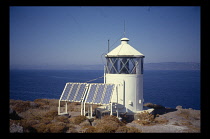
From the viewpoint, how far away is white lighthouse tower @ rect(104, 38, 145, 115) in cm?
1717

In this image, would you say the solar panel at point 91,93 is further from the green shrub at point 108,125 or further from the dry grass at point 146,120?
the dry grass at point 146,120

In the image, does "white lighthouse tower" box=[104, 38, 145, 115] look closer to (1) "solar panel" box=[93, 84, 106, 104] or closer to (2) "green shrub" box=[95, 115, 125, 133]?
(1) "solar panel" box=[93, 84, 106, 104]

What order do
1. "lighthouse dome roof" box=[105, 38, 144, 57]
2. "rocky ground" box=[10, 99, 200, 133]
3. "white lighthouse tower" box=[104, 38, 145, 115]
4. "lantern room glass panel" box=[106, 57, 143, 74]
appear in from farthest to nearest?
1. "lantern room glass panel" box=[106, 57, 143, 74]
2. "lighthouse dome roof" box=[105, 38, 144, 57]
3. "white lighthouse tower" box=[104, 38, 145, 115]
4. "rocky ground" box=[10, 99, 200, 133]

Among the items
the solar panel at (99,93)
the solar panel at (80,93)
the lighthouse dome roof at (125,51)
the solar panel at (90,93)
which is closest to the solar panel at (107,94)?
the solar panel at (90,93)

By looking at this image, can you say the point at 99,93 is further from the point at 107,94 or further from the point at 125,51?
the point at 125,51

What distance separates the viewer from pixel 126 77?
677 inches

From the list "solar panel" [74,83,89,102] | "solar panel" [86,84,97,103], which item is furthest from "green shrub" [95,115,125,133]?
"solar panel" [74,83,89,102]

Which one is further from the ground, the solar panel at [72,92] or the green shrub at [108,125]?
the solar panel at [72,92]

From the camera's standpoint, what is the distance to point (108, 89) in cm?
1556

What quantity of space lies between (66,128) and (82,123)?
1.52 meters

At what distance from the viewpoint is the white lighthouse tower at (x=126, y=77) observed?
676 inches

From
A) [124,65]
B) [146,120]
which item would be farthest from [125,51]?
[146,120]

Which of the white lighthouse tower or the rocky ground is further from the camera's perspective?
the white lighthouse tower
